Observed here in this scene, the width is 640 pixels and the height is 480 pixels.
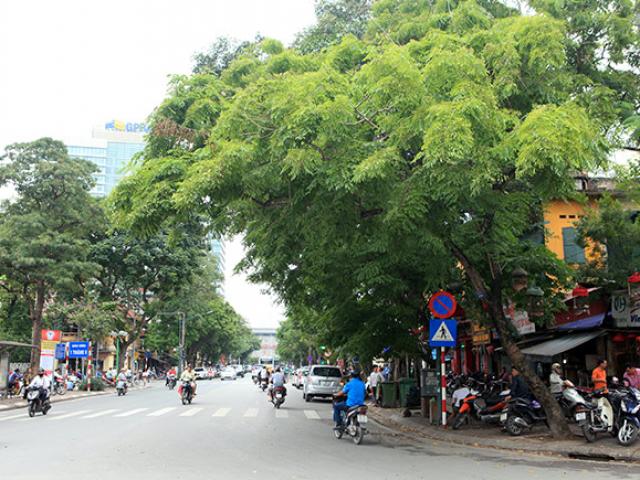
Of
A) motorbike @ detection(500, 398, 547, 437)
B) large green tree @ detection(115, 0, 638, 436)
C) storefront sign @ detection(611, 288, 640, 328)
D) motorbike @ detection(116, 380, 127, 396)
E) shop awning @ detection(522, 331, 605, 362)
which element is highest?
large green tree @ detection(115, 0, 638, 436)

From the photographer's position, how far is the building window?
67.4ft

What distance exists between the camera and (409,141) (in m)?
9.07

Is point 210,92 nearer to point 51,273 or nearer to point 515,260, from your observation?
point 515,260

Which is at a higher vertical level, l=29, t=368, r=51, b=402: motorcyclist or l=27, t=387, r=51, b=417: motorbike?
l=29, t=368, r=51, b=402: motorcyclist

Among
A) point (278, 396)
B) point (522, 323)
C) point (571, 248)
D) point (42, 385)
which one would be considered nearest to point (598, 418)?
point (522, 323)

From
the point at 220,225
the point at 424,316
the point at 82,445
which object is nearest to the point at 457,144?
the point at 220,225

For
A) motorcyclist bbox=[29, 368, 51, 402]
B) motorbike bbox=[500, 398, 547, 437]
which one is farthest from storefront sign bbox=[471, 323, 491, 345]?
motorcyclist bbox=[29, 368, 51, 402]

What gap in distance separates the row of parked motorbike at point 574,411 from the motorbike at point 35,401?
44.3ft

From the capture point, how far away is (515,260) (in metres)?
14.1

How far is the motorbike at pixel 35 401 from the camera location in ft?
65.2

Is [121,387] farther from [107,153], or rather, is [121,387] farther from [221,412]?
[107,153]

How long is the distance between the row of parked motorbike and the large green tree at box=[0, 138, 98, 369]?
20.5 metres

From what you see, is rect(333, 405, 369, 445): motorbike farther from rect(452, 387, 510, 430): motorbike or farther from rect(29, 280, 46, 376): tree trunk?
rect(29, 280, 46, 376): tree trunk

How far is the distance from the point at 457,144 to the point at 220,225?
19.4 feet
